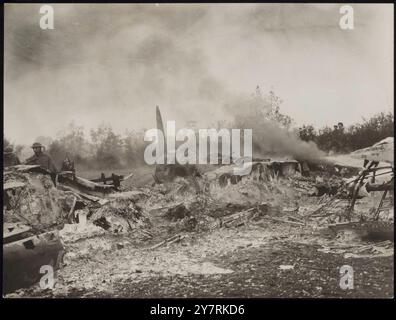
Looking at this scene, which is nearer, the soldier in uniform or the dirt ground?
the dirt ground

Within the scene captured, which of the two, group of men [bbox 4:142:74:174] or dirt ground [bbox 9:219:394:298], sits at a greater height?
group of men [bbox 4:142:74:174]

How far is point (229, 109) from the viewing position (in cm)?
359

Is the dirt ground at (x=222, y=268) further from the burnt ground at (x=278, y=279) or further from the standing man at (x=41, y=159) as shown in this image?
the standing man at (x=41, y=159)

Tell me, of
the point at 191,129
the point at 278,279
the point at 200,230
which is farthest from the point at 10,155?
the point at 278,279

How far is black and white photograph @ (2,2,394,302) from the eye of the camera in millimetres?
3559

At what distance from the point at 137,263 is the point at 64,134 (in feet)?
4.27

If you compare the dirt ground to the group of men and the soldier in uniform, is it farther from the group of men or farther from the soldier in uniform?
the soldier in uniform

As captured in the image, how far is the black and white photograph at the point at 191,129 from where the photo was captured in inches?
140

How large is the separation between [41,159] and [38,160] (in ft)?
0.09

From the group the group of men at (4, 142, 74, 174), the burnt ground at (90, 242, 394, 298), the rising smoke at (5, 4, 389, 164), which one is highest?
the rising smoke at (5, 4, 389, 164)

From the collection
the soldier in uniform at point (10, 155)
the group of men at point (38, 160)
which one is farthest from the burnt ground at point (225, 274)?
the soldier in uniform at point (10, 155)

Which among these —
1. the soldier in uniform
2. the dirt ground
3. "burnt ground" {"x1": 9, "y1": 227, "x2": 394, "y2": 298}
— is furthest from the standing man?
"burnt ground" {"x1": 9, "y1": 227, "x2": 394, "y2": 298}

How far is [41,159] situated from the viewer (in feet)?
11.7

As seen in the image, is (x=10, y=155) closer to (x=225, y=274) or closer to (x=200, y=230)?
(x=200, y=230)
